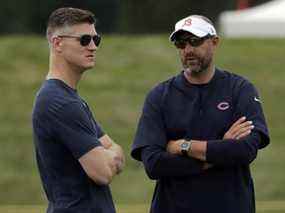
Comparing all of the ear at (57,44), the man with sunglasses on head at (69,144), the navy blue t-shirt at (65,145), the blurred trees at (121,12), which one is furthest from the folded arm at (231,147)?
the blurred trees at (121,12)

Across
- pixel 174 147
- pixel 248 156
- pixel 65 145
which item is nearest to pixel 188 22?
pixel 174 147

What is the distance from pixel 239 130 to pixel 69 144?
1000mm

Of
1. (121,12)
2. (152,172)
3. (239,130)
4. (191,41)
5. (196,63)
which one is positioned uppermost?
(191,41)

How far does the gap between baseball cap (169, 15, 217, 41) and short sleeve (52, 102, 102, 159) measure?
0.94m

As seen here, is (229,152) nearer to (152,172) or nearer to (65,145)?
(152,172)

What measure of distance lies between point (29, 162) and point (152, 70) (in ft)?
16.2

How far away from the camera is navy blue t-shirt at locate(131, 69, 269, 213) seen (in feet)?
19.0

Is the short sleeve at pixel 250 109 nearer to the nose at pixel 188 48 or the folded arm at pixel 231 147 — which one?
the folded arm at pixel 231 147

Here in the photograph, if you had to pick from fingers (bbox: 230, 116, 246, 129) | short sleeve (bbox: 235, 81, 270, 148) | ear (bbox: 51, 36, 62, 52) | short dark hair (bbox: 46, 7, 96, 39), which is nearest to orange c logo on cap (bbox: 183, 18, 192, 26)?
short sleeve (bbox: 235, 81, 270, 148)

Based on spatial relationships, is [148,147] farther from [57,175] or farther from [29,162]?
[29,162]

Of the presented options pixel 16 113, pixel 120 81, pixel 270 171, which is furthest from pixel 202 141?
pixel 120 81

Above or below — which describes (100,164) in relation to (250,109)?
below

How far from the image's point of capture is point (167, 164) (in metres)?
5.86

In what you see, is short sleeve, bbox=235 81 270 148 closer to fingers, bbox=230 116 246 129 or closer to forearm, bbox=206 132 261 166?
fingers, bbox=230 116 246 129
